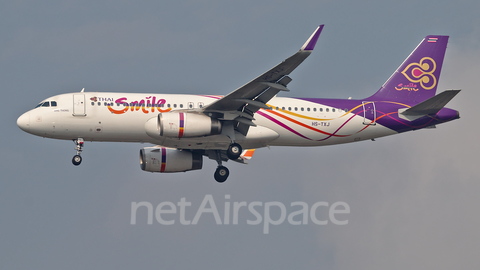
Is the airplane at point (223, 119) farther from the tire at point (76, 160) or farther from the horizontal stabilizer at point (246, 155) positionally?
the horizontal stabilizer at point (246, 155)

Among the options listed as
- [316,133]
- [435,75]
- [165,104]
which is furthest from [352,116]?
[165,104]

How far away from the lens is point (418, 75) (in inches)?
2029

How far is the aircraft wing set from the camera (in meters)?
38.4

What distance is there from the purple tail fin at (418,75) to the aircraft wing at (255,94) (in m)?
9.90

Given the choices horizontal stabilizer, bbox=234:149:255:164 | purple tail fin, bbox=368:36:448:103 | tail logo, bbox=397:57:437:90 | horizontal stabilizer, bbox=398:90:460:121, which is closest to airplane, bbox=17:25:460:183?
horizontal stabilizer, bbox=398:90:460:121

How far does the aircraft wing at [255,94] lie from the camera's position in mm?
38431

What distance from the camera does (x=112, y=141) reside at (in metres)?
45.9

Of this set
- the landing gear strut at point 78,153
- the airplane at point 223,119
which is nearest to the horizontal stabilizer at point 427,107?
the airplane at point 223,119

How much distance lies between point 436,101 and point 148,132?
59.2ft

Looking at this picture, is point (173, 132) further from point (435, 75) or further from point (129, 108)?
point (435, 75)

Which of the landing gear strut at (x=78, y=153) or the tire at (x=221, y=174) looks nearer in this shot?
the landing gear strut at (x=78, y=153)

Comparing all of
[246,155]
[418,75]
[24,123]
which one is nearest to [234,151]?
[246,155]

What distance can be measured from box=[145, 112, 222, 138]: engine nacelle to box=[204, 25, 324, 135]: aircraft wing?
0.77 meters

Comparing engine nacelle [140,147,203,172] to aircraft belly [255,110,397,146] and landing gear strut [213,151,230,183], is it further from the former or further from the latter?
aircraft belly [255,110,397,146]
